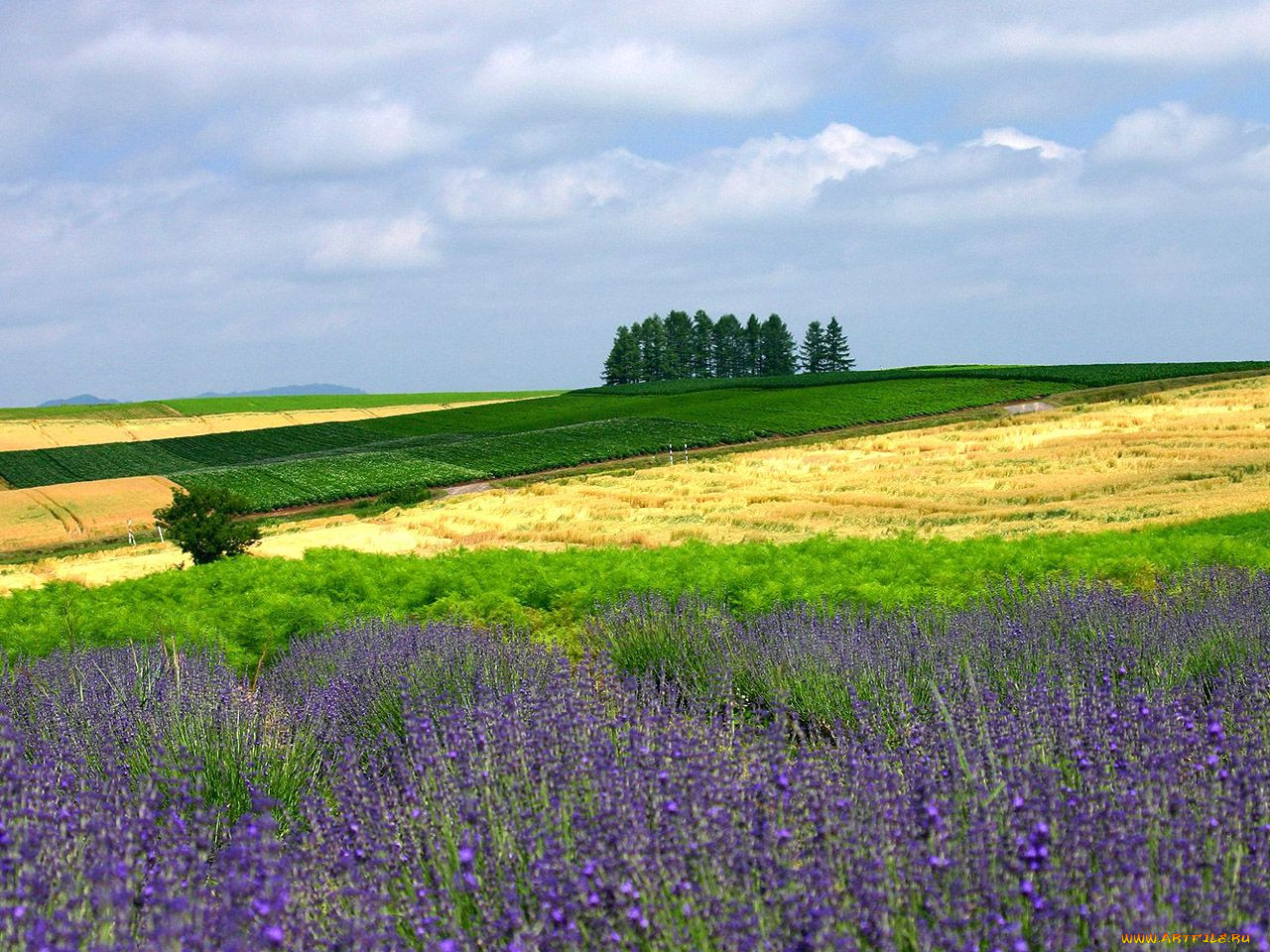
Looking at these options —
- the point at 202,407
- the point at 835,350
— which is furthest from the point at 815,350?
the point at 202,407

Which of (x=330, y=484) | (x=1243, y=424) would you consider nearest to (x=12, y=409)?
(x=330, y=484)

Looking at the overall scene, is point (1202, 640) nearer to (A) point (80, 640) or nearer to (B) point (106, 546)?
(A) point (80, 640)

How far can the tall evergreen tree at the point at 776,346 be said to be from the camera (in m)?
99.3

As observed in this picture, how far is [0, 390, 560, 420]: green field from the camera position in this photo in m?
72.3

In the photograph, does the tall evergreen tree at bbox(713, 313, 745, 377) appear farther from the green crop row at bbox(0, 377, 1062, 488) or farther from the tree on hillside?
the green crop row at bbox(0, 377, 1062, 488)

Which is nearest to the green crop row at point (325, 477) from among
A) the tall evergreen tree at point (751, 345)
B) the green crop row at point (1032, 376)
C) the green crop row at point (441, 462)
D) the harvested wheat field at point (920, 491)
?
the green crop row at point (441, 462)

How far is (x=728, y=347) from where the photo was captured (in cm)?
10044

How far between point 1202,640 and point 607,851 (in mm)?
4420

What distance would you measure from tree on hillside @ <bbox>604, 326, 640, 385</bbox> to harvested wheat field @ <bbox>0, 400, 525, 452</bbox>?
22.6 meters

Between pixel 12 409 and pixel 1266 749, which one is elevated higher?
pixel 12 409

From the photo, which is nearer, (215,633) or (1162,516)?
(215,633)

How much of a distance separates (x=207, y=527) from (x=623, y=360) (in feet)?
236

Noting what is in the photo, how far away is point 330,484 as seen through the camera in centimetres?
3947

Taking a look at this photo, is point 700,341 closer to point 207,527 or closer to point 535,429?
point 535,429
